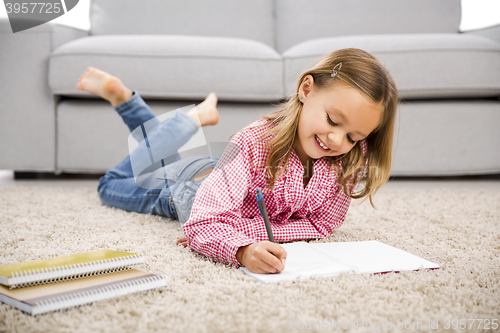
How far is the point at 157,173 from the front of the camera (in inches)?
42.5

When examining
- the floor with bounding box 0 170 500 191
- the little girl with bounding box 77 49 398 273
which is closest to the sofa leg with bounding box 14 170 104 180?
the floor with bounding box 0 170 500 191

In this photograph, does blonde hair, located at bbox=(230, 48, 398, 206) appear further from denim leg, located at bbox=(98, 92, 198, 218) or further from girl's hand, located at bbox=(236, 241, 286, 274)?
denim leg, located at bbox=(98, 92, 198, 218)

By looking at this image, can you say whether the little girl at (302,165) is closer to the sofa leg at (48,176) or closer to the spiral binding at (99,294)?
the spiral binding at (99,294)

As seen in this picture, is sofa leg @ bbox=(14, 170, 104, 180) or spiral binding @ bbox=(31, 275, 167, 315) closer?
spiral binding @ bbox=(31, 275, 167, 315)

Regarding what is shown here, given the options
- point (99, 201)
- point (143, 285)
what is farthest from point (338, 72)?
point (99, 201)

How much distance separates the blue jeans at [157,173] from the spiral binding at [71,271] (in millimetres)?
366

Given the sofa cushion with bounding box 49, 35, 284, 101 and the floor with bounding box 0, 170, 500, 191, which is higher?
the sofa cushion with bounding box 49, 35, 284, 101

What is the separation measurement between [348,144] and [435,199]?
607mm

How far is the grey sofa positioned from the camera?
4.72 feet

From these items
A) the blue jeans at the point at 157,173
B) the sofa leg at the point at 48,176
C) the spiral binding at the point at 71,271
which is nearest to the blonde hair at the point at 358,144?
the blue jeans at the point at 157,173

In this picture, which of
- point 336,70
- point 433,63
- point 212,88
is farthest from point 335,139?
point 433,63

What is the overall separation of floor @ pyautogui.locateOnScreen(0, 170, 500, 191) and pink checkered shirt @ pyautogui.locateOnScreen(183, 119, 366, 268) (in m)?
0.66

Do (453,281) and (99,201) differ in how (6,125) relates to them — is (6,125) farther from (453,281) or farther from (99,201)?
(453,281)

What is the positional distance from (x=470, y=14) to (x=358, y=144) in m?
1.53
